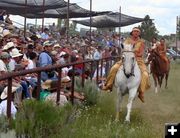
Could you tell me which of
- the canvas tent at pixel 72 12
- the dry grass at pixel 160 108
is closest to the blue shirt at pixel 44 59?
the dry grass at pixel 160 108

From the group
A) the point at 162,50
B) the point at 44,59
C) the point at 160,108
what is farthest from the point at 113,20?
the point at 44,59

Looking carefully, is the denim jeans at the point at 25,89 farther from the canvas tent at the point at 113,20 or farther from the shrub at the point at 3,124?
the canvas tent at the point at 113,20

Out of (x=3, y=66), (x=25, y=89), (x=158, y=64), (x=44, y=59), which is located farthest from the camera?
(x=158, y=64)

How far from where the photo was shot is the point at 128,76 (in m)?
11.3

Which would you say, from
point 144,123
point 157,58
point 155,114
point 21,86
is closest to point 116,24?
point 157,58

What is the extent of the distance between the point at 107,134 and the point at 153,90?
12.7 meters

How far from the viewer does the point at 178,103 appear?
52.6 feet

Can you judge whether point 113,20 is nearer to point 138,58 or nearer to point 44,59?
point 44,59

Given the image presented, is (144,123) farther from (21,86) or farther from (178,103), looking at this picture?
(178,103)

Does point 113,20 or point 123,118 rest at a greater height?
point 113,20

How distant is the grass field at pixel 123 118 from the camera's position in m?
7.80

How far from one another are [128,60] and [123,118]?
1.51 m

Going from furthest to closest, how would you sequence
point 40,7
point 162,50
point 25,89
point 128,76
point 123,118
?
point 40,7 < point 162,50 < point 123,118 < point 128,76 < point 25,89

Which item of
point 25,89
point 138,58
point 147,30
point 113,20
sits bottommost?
point 25,89
